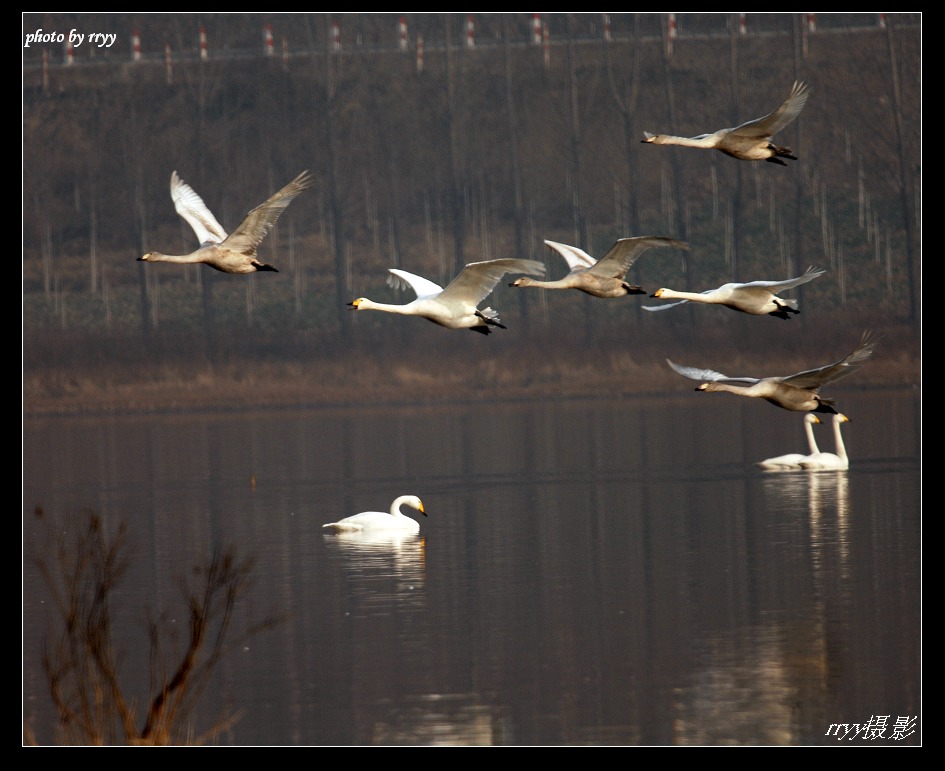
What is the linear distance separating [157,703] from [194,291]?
1864 inches

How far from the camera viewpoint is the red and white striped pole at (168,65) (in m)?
61.5

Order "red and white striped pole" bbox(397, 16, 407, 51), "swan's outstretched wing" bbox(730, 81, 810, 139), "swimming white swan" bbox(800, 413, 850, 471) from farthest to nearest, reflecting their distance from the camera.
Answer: "red and white striped pole" bbox(397, 16, 407, 51) < "swimming white swan" bbox(800, 413, 850, 471) < "swan's outstretched wing" bbox(730, 81, 810, 139)

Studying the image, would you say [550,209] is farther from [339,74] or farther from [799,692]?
[799,692]

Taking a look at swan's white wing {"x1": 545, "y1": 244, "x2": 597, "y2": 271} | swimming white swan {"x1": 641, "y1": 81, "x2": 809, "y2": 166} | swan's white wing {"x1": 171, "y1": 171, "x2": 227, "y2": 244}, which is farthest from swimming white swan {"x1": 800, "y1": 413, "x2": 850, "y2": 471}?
swan's white wing {"x1": 171, "y1": 171, "x2": 227, "y2": 244}

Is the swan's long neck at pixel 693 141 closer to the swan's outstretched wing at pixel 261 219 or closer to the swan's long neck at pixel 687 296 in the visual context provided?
the swan's long neck at pixel 687 296

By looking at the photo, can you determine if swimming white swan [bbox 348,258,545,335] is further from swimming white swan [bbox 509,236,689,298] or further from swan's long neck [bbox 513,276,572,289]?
swimming white swan [bbox 509,236,689,298]

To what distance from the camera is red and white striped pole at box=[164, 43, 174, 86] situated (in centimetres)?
6149

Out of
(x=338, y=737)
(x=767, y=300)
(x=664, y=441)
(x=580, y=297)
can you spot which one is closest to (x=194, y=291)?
(x=580, y=297)

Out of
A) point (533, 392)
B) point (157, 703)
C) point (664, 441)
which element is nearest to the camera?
point (157, 703)

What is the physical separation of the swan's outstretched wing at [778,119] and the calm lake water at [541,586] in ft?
15.7

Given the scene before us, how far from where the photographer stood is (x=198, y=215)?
65.9ft

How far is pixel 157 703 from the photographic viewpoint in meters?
10.1

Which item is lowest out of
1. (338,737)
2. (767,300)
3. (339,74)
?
(338,737)

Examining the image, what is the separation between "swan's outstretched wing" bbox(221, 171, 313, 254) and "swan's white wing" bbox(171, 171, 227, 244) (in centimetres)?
37
